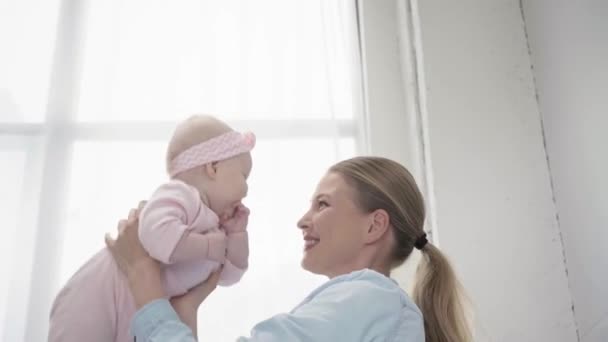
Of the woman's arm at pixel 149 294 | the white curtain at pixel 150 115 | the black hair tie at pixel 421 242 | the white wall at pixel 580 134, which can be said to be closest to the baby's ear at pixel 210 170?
the woman's arm at pixel 149 294

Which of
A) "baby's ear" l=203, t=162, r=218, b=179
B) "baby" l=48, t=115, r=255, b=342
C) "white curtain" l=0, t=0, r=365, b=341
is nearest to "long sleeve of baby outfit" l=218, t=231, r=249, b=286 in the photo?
"baby" l=48, t=115, r=255, b=342

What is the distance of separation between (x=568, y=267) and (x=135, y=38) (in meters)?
2.00

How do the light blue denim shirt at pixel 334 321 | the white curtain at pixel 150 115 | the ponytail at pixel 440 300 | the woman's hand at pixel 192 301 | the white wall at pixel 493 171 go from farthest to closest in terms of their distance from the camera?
the white curtain at pixel 150 115
the white wall at pixel 493 171
the ponytail at pixel 440 300
the woman's hand at pixel 192 301
the light blue denim shirt at pixel 334 321

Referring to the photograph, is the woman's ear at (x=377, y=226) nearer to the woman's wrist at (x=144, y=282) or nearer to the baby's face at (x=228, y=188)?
the baby's face at (x=228, y=188)

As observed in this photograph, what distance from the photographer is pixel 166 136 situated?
2.19 metres

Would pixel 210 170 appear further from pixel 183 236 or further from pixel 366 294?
pixel 366 294

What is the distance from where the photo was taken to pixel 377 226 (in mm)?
1366

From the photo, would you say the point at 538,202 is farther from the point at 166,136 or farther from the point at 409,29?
the point at 166,136

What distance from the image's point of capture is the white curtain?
1949 millimetres

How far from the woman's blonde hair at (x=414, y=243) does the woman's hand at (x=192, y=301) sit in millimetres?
460

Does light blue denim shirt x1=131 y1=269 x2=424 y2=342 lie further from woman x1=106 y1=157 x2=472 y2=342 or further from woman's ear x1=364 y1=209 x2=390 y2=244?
woman's ear x1=364 y1=209 x2=390 y2=244

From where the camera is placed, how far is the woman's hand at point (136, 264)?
1087mm

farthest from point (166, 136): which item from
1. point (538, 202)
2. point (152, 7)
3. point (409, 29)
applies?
point (538, 202)

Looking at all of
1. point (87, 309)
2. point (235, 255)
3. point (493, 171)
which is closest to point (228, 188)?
point (235, 255)
